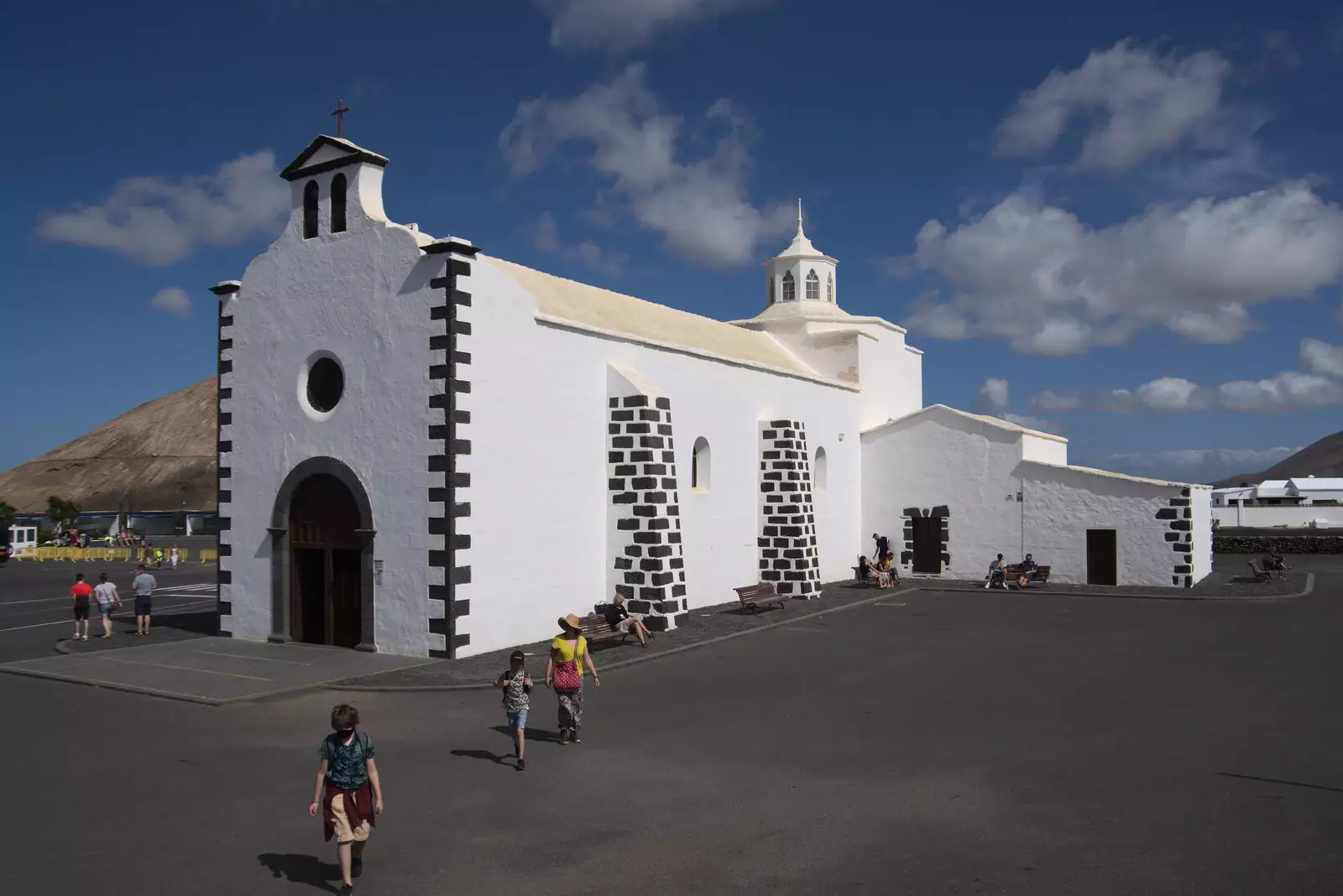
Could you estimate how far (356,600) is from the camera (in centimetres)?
1677

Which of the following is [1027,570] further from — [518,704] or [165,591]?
[165,591]

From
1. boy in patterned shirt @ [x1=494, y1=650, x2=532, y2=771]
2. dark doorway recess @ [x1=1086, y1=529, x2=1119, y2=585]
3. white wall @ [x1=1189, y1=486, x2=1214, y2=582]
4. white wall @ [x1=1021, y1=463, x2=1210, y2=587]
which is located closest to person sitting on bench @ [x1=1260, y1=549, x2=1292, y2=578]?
white wall @ [x1=1189, y1=486, x2=1214, y2=582]

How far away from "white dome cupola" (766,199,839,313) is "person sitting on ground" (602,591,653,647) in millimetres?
18238

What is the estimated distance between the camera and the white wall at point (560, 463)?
635 inches

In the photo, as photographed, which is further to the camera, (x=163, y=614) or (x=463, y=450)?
(x=163, y=614)

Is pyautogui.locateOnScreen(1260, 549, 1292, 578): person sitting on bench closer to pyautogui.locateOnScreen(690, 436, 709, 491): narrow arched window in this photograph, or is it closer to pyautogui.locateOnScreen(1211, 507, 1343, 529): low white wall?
pyautogui.locateOnScreen(690, 436, 709, 491): narrow arched window

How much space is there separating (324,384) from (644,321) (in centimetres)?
798

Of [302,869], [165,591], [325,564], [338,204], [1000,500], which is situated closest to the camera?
[302,869]

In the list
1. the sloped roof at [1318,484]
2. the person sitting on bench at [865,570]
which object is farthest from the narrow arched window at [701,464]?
the sloped roof at [1318,484]

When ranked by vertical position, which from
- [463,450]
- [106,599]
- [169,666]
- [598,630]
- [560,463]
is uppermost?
[463,450]

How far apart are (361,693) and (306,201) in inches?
376

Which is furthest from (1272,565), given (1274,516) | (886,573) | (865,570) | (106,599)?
(1274,516)

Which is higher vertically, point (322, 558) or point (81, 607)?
point (322, 558)

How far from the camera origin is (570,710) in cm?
1044
